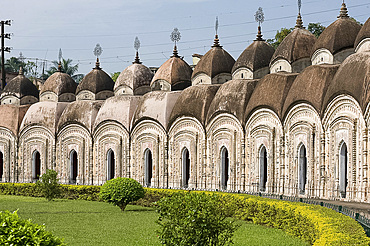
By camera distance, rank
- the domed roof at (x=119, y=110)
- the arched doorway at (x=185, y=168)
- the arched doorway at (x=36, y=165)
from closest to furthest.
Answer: the arched doorway at (x=185, y=168) < the domed roof at (x=119, y=110) < the arched doorway at (x=36, y=165)

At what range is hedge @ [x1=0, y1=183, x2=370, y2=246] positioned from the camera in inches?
335

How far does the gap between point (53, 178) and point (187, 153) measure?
6.13m

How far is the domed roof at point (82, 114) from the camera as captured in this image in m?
30.2

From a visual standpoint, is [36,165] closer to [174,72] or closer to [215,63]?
[174,72]

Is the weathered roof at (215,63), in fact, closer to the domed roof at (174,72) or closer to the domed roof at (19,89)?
the domed roof at (174,72)

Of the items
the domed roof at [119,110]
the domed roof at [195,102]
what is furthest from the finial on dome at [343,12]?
the domed roof at [119,110]

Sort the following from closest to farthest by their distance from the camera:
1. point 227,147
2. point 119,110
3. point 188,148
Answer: point 227,147, point 188,148, point 119,110

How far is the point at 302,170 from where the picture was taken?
2111 cm

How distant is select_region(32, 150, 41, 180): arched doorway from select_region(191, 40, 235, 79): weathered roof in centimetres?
1024

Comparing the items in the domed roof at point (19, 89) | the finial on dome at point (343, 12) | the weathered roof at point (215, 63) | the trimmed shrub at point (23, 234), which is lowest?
the trimmed shrub at point (23, 234)

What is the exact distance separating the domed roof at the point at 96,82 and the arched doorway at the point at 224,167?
417 inches

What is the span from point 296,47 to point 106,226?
39.3 feet

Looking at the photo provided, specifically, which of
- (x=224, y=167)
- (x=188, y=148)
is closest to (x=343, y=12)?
(x=224, y=167)

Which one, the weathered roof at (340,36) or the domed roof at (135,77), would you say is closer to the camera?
the weathered roof at (340,36)
